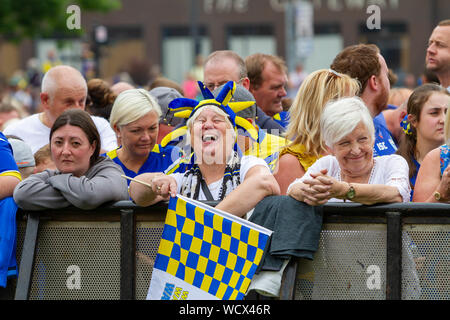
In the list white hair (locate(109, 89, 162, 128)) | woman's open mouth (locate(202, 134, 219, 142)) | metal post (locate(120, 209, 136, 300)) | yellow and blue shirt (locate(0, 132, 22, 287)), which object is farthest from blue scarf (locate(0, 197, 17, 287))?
white hair (locate(109, 89, 162, 128))

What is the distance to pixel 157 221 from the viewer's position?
3.85 metres

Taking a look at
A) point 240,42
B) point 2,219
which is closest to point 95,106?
point 2,219

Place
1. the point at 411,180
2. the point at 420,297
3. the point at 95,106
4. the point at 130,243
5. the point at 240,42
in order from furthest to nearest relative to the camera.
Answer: the point at 240,42
the point at 95,106
the point at 411,180
the point at 130,243
the point at 420,297

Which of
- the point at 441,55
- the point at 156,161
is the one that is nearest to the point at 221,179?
the point at 156,161

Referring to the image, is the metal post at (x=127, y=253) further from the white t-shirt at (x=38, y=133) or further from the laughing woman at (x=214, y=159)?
the white t-shirt at (x=38, y=133)

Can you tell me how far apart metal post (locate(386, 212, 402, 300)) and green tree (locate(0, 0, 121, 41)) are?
2200 centimetres

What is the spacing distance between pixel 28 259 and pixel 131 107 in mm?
1533

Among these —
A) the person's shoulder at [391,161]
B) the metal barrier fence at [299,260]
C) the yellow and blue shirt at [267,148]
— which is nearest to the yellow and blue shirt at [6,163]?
the metal barrier fence at [299,260]

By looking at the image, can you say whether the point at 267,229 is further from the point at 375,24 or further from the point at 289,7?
the point at 289,7

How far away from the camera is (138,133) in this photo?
16.7ft

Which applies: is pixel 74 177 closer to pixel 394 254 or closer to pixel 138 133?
pixel 138 133

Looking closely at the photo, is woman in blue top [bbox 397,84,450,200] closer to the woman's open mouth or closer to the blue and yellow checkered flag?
the woman's open mouth

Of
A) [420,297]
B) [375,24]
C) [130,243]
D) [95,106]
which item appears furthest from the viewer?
[95,106]
